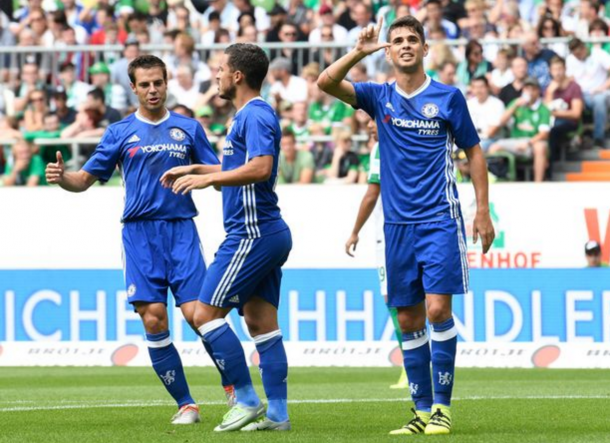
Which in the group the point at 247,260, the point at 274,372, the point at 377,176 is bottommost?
the point at 274,372

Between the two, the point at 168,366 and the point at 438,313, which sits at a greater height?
the point at 438,313

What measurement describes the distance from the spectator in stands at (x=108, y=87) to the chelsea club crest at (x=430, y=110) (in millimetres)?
11867

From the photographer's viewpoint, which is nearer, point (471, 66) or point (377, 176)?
point (377, 176)

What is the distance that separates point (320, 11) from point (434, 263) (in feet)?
42.4

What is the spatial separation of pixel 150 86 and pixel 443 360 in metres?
2.63

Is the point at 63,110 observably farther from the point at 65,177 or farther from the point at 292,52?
the point at 65,177

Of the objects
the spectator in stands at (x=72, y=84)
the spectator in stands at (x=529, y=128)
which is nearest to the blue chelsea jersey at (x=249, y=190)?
the spectator in stands at (x=529, y=128)

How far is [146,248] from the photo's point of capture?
887 cm

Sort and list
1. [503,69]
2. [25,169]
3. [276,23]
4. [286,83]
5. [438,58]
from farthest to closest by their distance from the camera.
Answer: [276,23] < [286,83] < [503,69] < [25,169] < [438,58]

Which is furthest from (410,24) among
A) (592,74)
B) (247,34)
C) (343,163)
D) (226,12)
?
(226,12)

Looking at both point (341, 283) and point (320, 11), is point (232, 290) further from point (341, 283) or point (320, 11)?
point (320, 11)

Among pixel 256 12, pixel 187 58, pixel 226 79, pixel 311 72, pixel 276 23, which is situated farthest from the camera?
pixel 256 12

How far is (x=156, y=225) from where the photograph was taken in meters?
8.90

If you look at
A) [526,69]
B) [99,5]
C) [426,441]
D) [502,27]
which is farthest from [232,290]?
[99,5]
